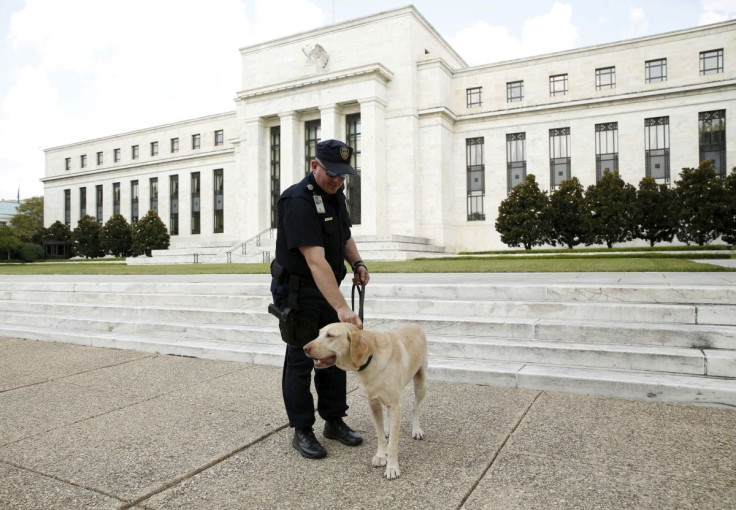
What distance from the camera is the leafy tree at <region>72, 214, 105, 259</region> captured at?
49.8m

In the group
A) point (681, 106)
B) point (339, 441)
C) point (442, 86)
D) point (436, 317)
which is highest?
point (442, 86)

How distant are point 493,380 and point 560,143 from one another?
1332 inches

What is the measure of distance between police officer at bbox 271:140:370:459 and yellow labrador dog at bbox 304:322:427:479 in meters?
0.22

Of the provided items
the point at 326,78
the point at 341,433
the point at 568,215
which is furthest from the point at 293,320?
the point at 326,78

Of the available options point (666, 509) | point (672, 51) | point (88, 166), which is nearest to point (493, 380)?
point (666, 509)

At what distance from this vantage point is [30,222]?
65.9 m

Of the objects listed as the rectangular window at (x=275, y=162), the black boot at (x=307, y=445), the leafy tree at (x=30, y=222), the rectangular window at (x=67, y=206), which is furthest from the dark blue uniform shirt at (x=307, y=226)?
the rectangular window at (x=67, y=206)

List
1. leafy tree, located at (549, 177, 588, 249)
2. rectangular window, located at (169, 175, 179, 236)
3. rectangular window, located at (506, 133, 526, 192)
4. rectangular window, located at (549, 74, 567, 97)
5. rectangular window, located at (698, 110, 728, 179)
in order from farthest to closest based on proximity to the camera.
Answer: rectangular window, located at (169, 175, 179, 236), rectangular window, located at (506, 133, 526, 192), rectangular window, located at (549, 74, 567, 97), rectangular window, located at (698, 110, 728, 179), leafy tree, located at (549, 177, 588, 249)

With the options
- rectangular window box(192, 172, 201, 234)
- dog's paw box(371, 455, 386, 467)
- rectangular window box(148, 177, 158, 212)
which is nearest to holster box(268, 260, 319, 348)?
dog's paw box(371, 455, 386, 467)

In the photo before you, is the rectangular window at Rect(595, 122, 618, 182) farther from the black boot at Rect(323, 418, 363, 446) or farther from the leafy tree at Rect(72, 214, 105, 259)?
the leafy tree at Rect(72, 214, 105, 259)

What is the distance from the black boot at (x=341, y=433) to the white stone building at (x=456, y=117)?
27375mm

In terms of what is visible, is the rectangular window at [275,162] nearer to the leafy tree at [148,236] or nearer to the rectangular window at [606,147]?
the leafy tree at [148,236]

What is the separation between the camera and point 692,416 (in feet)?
14.0

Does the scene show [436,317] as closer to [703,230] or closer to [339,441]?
[339,441]
